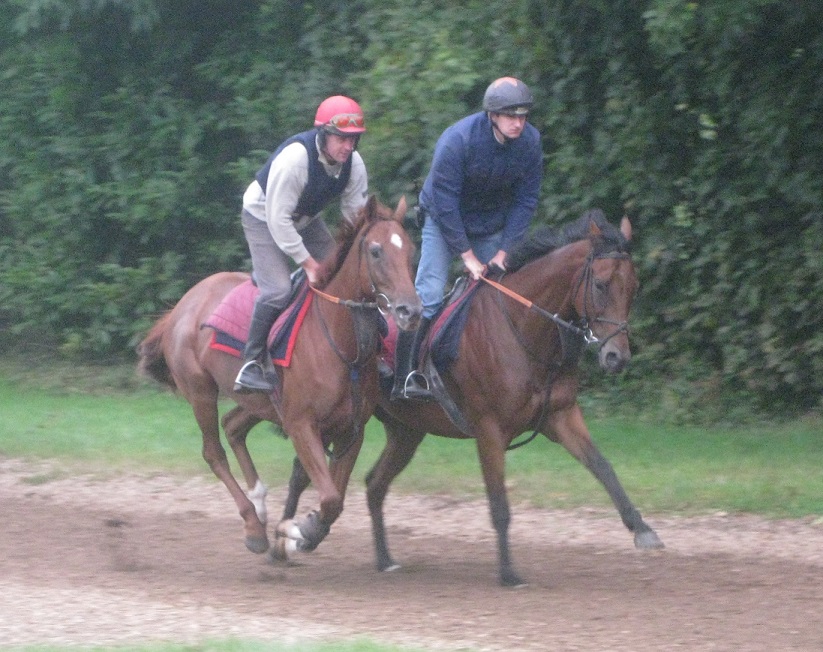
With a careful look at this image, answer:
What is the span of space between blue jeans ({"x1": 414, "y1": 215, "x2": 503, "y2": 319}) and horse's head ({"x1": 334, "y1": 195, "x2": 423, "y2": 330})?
2.16 ft

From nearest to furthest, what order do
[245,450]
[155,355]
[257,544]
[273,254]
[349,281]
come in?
[349,281], [273,254], [257,544], [245,450], [155,355]

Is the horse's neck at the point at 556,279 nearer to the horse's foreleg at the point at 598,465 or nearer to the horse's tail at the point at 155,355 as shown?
the horse's foreleg at the point at 598,465

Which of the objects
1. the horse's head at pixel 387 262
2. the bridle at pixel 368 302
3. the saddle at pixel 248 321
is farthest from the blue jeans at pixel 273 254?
the horse's head at pixel 387 262

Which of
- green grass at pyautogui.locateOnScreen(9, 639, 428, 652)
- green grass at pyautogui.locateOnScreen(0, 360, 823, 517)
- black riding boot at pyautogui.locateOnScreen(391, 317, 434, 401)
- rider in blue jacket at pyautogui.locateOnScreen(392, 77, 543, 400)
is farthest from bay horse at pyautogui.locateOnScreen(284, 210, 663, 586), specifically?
green grass at pyautogui.locateOnScreen(0, 360, 823, 517)

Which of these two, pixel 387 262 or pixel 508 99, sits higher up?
pixel 508 99

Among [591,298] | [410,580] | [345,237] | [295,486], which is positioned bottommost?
→ [410,580]

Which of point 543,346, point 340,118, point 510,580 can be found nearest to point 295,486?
point 510,580

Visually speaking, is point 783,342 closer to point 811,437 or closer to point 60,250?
point 811,437

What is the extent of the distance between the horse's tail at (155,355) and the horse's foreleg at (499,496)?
291 centimetres

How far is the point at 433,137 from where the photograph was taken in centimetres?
1224

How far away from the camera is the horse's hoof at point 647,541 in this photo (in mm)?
6844

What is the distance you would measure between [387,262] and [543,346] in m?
1.06

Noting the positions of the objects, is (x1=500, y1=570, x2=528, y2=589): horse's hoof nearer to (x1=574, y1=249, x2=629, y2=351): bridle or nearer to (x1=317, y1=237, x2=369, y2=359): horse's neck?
(x1=574, y1=249, x2=629, y2=351): bridle

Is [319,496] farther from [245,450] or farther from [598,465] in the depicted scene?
[245,450]
